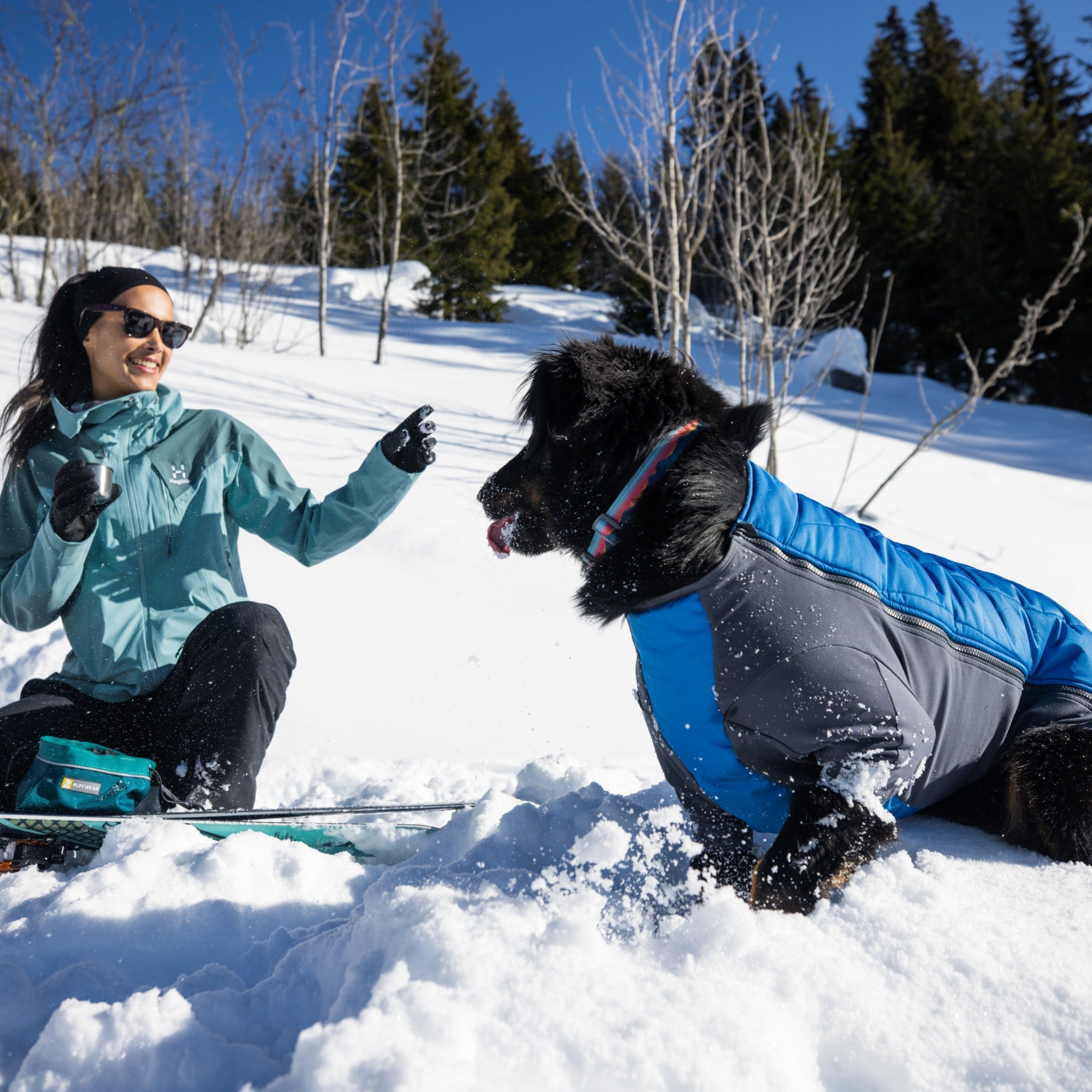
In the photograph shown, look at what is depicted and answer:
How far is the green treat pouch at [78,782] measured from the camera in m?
1.67

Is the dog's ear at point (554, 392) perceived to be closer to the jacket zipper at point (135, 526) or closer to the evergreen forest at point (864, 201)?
the jacket zipper at point (135, 526)

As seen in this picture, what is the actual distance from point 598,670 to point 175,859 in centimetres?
190

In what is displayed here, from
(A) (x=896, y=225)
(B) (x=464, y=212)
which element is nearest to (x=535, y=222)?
(B) (x=464, y=212)

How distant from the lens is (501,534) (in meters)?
1.66

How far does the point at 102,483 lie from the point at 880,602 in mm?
1658

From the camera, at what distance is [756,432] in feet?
4.85

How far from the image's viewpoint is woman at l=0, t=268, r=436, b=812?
1.85 metres

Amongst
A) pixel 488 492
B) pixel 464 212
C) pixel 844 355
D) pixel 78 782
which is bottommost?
pixel 78 782

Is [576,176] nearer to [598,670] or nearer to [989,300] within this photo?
[989,300]

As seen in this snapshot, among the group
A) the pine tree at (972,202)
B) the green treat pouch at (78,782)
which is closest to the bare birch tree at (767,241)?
the green treat pouch at (78,782)

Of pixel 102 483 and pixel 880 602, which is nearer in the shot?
pixel 880 602

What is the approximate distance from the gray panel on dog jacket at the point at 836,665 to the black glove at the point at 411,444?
0.87 metres

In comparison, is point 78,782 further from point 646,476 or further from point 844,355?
point 844,355

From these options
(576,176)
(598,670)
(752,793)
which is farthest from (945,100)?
(752,793)
